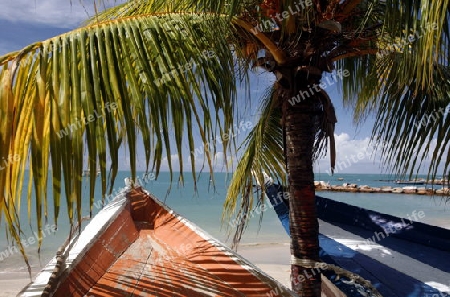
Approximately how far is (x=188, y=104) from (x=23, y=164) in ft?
1.79

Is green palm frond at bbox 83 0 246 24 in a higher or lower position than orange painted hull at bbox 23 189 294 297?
higher

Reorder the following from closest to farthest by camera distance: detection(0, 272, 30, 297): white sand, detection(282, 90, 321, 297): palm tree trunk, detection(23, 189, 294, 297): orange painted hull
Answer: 1. detection(23, 189, 294, 297): orange painted hull
2. detection(282, 90, 321, 297): palm tree trunk
3. detection(0, 272, 30, 297): white sand

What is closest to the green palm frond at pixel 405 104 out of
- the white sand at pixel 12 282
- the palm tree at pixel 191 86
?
the palm tree at pixel 191 86

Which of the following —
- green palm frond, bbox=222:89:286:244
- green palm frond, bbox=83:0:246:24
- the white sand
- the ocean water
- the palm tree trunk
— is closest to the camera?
green palm frond, bbox=83:0:246:24

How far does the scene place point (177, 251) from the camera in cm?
270

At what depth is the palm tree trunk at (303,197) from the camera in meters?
2.54

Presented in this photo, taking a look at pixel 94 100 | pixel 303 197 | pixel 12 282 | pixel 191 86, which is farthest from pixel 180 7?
pixel 12 282

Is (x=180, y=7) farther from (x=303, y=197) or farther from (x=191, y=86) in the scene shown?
(x=303, y=197)

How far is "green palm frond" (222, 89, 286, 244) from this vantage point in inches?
141

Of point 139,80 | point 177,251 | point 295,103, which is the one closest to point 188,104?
point 139,80

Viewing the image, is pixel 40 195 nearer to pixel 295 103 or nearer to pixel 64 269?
pixel 64 269

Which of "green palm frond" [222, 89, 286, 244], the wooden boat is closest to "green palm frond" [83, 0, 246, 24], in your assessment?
the wooden boat

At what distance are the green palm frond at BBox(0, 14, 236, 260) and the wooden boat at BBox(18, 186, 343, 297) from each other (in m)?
0.35

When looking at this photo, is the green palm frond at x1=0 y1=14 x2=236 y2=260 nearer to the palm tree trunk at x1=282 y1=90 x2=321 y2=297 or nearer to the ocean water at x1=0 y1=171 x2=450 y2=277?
the ocean water at x1=0 y1=171 x2=450 y2=277
